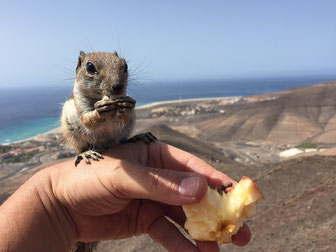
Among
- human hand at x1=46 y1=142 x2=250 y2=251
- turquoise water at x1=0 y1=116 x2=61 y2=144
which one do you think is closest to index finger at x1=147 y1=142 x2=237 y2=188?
human hand at x1=46 y1=142 x2=250 y2=251

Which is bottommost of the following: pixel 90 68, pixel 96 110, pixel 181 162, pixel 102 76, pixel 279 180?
pixel 279 180

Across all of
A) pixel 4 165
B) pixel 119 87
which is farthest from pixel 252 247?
pixel 4 165

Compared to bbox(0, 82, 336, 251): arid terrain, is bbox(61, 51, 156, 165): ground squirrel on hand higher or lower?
higher

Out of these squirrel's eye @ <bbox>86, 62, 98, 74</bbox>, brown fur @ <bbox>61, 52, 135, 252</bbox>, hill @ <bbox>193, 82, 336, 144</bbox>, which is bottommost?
hill @ <bbox>193, 82, 336, 144</bbox>

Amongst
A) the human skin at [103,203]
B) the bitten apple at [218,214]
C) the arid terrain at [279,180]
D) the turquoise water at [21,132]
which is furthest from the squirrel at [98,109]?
the turquoise water at [21,132]

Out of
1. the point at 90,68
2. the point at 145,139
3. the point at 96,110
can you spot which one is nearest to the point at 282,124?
the point at 145,139

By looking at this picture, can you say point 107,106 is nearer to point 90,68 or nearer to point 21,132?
point 90,68

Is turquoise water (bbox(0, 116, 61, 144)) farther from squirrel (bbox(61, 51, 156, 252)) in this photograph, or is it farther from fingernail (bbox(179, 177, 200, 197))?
fingernail (bbox(179, 177, 200, 197))

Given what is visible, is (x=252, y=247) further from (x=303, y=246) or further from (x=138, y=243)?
(x=138, y=243)

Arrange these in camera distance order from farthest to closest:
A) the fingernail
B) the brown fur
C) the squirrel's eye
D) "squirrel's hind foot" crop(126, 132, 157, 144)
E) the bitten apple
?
"squirrel's hind foot" crop(126, 132, 157, 144) < the squirrel's eye < the brown fur < the bitten apple < the fingernail
